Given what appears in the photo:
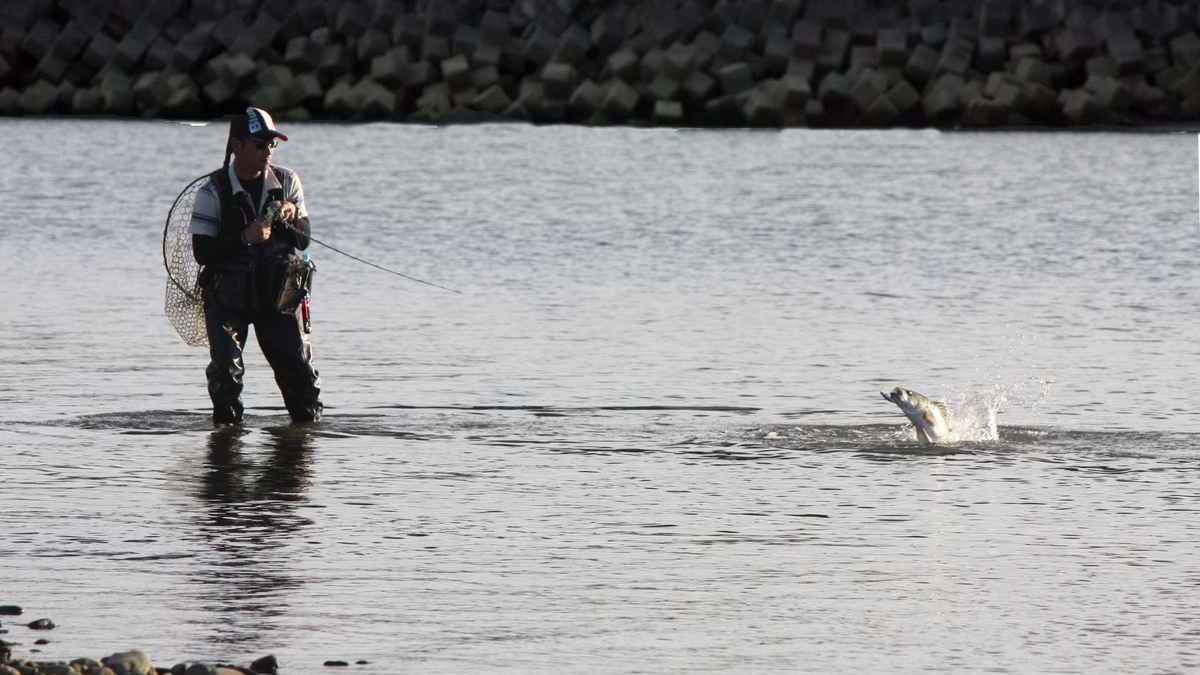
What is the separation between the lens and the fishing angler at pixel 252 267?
1398cm

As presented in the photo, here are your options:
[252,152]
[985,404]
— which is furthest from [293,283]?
[985,404]

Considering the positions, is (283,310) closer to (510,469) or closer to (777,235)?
(510,469)

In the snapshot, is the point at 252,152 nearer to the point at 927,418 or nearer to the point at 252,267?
the point at 252,267

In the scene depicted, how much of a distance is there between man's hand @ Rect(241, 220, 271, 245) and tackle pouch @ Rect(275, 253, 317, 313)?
21 centimetres

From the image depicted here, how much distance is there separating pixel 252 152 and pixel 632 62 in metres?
36.4

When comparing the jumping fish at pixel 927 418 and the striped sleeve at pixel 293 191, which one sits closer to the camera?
the jumping fish at pixel 927 418

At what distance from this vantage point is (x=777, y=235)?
1069 inches

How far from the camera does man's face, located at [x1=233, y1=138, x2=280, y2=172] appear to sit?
13914 millimetres

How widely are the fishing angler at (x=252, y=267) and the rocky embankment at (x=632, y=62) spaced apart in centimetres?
3350

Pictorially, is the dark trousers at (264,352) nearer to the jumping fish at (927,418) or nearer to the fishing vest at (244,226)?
the fishing vest at (244,226)

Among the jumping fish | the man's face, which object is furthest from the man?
the jumping fish

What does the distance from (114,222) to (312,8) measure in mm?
26257

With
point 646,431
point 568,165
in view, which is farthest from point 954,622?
point 568,165

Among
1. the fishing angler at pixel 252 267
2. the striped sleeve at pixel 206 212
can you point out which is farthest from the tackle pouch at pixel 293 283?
the striped sleeve at pixel 206 212
